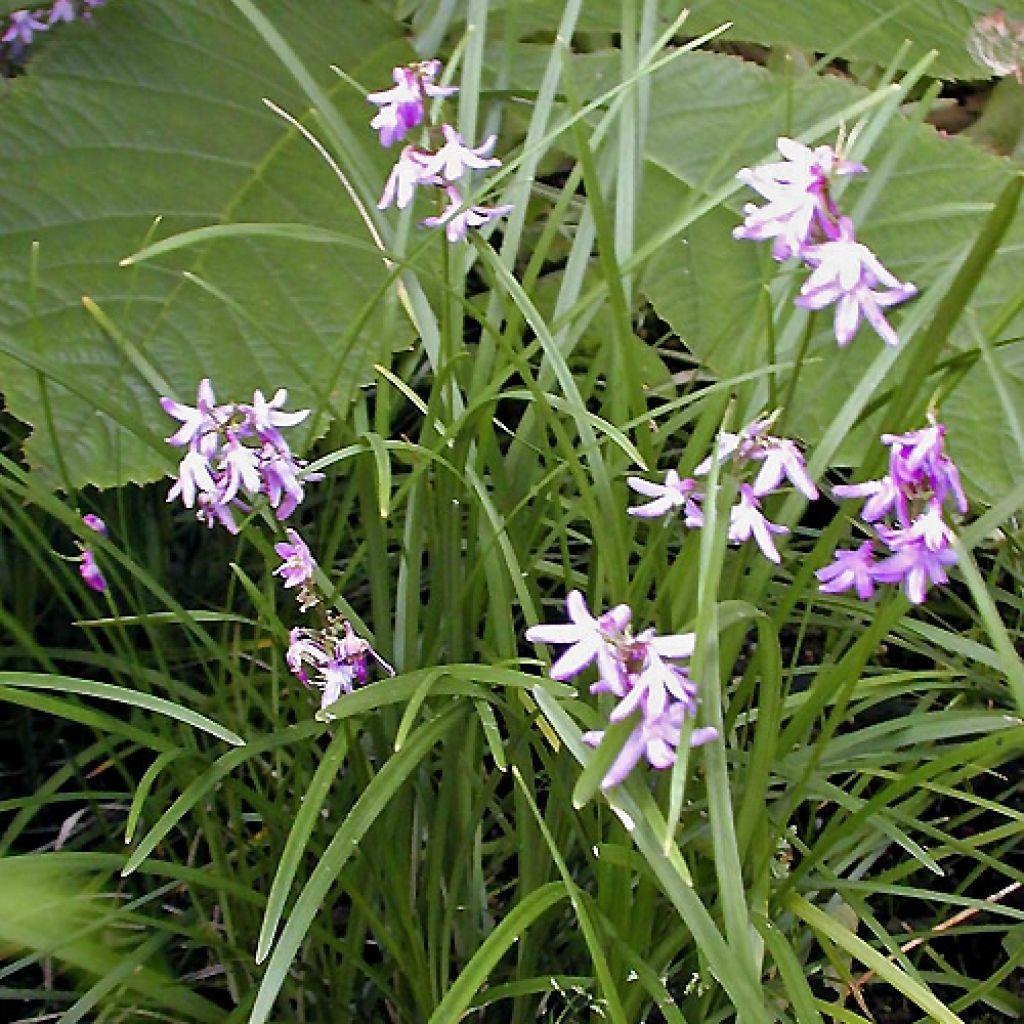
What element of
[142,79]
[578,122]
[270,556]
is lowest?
[270,556]

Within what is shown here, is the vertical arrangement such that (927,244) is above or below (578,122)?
below

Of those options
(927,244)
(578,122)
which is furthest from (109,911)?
(927,244)

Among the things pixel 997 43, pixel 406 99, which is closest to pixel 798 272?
pixel 406 99

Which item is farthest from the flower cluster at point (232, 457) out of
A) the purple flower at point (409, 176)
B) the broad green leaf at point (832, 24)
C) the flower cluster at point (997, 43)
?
the flower cluster at point (997, 43)

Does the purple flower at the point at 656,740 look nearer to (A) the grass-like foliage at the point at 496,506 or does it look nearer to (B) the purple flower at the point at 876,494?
(A) the grass-like foliage at the point at 496,506

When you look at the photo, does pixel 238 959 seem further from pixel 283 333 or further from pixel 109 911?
pixel 283 333

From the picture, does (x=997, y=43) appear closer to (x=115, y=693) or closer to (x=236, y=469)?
(x=236, y=469)
